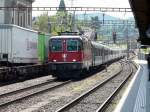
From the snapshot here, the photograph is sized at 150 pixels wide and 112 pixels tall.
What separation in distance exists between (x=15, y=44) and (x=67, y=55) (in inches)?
146

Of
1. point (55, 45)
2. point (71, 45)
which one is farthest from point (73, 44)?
point (55, 45)

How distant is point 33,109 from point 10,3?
1990 inches

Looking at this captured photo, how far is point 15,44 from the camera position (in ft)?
97.1

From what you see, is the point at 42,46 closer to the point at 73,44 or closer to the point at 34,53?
the point at 34,53

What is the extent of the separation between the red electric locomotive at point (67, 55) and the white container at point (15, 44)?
1664 mm

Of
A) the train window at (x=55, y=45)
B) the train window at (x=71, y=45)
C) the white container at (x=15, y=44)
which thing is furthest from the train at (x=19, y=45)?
the train window at (x=71, y=45)

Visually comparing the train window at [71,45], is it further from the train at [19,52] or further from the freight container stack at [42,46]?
the freight container stack at [42,46]

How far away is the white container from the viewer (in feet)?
94.9

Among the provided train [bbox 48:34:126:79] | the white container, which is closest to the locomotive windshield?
train [bbox 48:34:126:79]

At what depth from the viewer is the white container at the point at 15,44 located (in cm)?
2892

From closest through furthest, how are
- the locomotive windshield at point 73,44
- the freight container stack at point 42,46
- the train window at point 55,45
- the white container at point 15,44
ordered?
the white container at point 15,44 → the locomotive windshield at point 73,44 → the train window at point 55,45 → the freight container stack at point 42,46

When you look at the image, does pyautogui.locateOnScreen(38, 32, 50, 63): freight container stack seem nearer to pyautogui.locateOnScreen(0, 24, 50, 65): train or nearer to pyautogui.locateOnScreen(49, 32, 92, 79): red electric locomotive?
pyautogui.locateOnScreen(0, 24, 50, 65): train

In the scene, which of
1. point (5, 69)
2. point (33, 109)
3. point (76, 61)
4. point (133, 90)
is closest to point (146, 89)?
point (133, 90)

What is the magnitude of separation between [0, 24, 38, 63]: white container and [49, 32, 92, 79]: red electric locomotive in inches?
65.5
